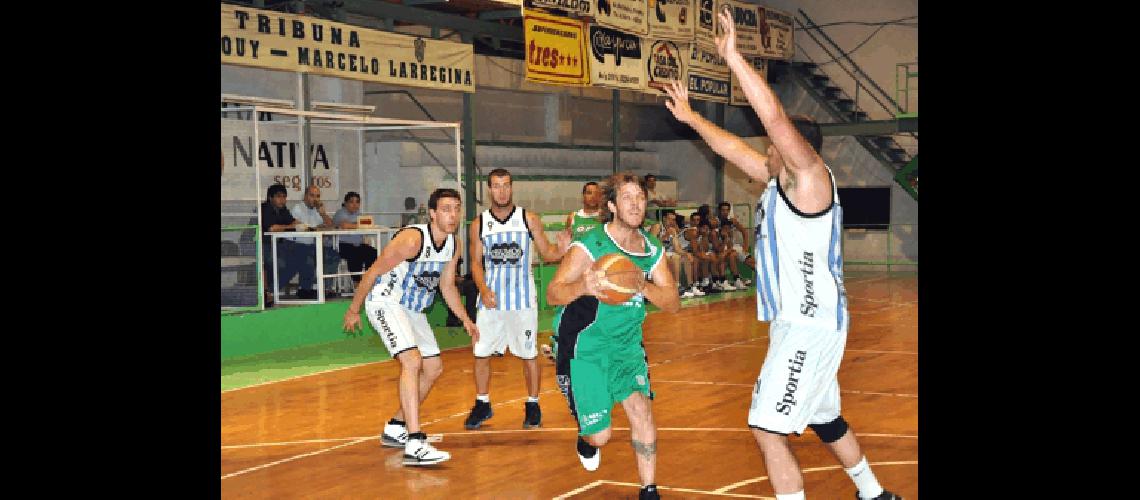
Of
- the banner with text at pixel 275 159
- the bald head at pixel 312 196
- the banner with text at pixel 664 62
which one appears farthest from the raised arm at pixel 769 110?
the banner with text at pixel 664 62

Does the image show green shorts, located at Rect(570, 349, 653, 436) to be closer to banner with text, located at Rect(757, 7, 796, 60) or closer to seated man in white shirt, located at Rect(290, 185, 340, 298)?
seated man in white shirt, located at Rect(290, 185, 340, 298)

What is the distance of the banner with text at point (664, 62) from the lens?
20.4m

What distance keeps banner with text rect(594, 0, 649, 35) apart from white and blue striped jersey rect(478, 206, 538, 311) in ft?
33.2

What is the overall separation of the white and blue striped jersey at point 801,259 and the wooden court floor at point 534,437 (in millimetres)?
1979

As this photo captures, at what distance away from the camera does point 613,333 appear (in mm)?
6004

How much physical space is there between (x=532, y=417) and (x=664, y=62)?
13108mm

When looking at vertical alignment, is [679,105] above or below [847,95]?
below

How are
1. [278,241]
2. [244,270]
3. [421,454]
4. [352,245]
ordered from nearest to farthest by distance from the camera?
[421,454], [244,270], [278,241], [352,245]

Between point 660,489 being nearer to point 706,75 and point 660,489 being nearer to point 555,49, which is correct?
point 555,49

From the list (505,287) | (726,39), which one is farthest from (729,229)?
(726,39)

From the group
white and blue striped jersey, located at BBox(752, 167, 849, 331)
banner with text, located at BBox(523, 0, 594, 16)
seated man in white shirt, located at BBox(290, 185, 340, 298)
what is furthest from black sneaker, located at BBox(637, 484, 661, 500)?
banner with text, located at BBox(523, 0, 594, 16)

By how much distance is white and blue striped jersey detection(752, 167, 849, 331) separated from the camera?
4711 mm

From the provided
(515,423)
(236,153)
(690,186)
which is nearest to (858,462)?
(515,423)
